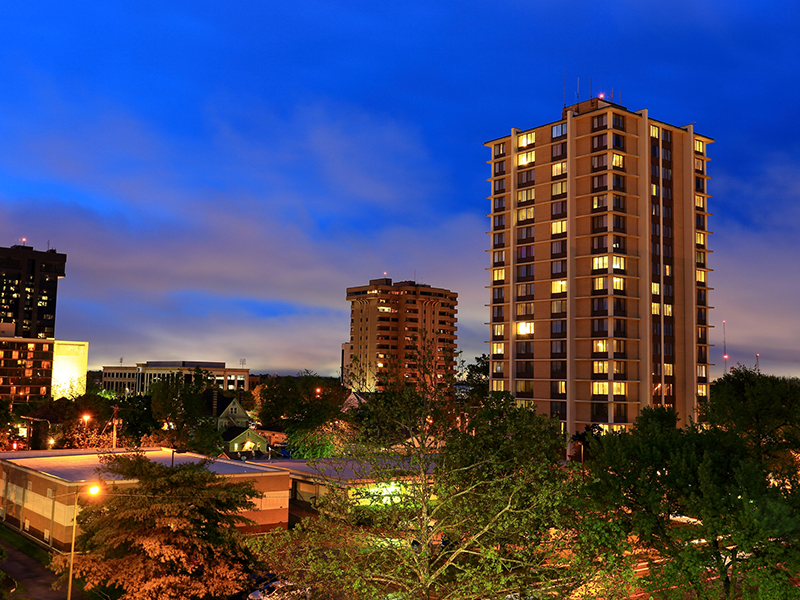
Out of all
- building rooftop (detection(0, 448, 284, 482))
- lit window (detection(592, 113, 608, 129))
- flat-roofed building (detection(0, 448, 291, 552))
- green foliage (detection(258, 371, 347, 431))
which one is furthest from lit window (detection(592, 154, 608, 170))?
flat-roofed building (detection(0, 448, 291, 552))

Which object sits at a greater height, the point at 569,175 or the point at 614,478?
the point at 569,175

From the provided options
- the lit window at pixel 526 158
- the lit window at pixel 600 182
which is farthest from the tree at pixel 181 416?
the lit window at pixel 600 182

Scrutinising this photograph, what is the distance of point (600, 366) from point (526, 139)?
40575 mm

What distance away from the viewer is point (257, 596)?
34125mm

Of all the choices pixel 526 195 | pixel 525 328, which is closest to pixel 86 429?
pixel 525 328

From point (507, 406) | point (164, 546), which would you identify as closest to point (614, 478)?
point (507, 406)

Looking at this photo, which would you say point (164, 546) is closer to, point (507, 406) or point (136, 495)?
point (136, 495)

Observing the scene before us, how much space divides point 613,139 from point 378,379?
9502cm

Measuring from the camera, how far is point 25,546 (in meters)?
49.9

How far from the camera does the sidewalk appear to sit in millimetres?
39125

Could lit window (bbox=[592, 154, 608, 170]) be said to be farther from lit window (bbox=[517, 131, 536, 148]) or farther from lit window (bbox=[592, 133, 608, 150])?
lit window (bbox=[517, 131, 536, 148])

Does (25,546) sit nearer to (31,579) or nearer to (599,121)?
(31,579)

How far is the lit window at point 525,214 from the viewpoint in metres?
116

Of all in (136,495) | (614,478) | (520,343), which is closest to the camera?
(136,495)
